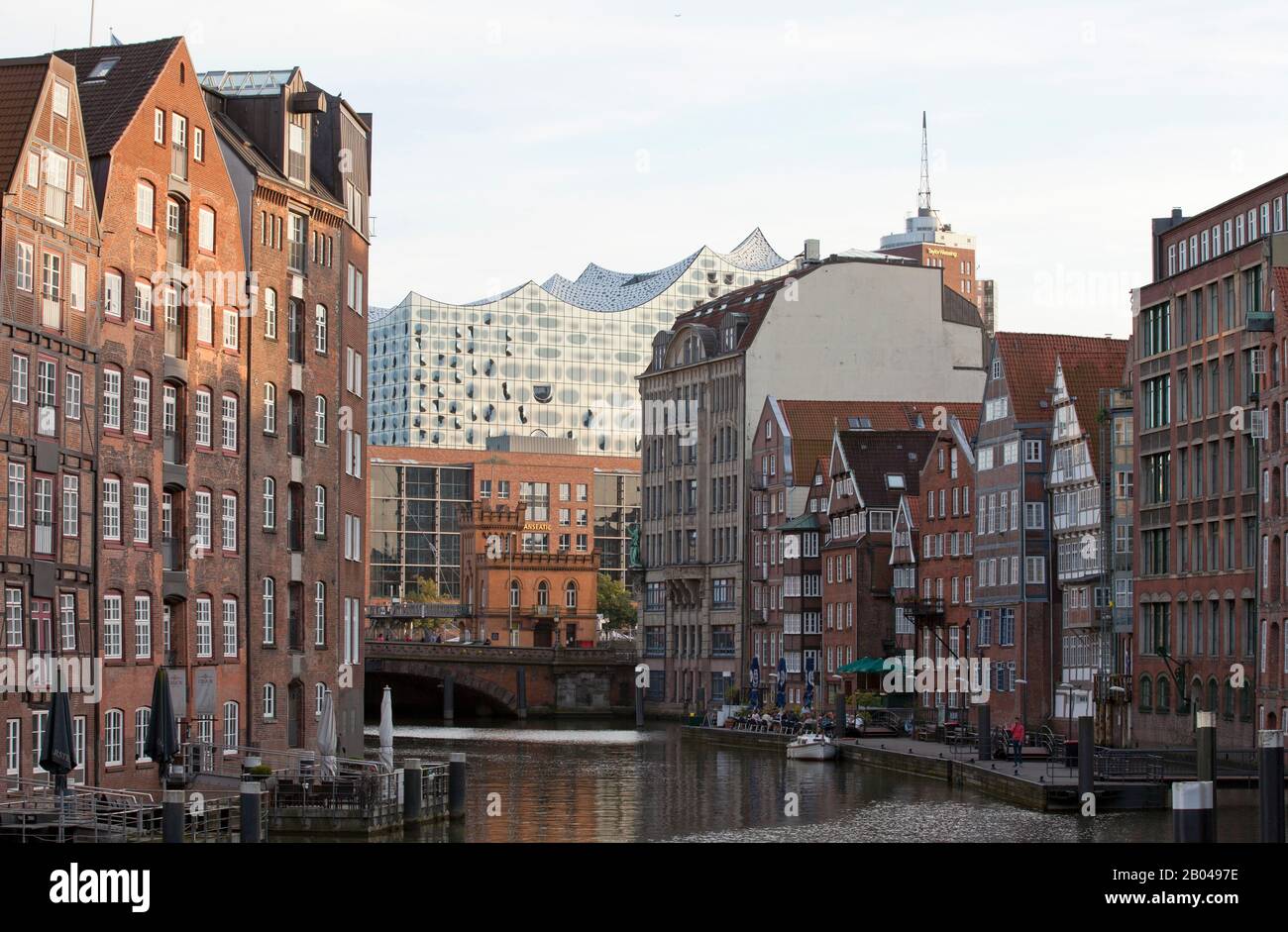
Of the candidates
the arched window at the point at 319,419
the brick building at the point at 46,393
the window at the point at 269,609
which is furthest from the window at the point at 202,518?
the arched window at the point at 319,419

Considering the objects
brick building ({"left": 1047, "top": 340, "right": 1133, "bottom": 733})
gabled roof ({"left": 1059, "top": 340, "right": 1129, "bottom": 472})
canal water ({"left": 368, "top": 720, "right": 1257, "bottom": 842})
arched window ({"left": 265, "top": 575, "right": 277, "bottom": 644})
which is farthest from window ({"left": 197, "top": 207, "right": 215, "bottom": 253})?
gabled roof ({"left": 1059, "top": 340, "right": 1129, "bottom": 472})

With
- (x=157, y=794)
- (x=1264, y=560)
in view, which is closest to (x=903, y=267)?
(x=1264, y=560)

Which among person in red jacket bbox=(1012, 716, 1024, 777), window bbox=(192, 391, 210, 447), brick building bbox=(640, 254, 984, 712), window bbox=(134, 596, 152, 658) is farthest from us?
brick building bbox=(640, 254, 984, 712)

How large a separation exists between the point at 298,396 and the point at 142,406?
11.8 metres

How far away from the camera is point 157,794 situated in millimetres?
53500

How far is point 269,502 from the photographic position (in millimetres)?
64875

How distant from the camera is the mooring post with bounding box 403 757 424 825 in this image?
53.2m

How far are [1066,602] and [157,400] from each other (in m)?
49.1

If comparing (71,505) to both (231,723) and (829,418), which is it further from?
(829,418)

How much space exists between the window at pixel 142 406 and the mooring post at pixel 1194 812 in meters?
31.7

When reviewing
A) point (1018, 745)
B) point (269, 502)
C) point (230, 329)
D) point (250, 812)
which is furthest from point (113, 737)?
point (1018, 745)

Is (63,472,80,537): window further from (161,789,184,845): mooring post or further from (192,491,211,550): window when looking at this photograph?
(161,789,184,845): mooring post

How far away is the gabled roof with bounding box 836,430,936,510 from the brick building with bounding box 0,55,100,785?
69.0 metres

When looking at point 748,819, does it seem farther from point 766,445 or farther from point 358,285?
point 766,445
